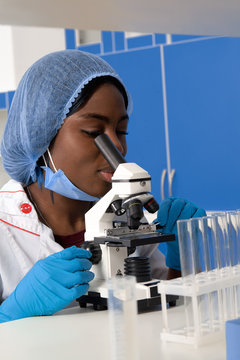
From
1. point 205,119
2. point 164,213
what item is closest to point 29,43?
point 205,119

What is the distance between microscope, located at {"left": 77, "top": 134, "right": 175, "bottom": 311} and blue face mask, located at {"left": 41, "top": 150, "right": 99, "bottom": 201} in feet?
0.96

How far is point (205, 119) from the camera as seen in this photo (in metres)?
4.11

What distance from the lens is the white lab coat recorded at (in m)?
1.77

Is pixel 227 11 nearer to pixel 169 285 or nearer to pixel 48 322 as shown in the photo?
pixel 169 285

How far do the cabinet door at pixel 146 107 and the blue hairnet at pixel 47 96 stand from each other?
239 cm

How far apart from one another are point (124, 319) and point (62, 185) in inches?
42.7

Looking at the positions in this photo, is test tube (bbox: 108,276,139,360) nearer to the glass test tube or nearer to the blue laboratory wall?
the glass test tube

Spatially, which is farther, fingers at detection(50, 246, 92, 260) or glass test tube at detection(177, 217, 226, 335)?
fingers at detection(50, 246, 92, 260)

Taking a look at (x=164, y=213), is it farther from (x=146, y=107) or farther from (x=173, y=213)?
(x=146, y=107)

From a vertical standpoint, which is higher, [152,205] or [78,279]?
[152,205]

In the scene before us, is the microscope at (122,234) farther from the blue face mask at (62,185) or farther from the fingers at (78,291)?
the blue face mask at (62,185)

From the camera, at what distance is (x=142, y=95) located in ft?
14.4

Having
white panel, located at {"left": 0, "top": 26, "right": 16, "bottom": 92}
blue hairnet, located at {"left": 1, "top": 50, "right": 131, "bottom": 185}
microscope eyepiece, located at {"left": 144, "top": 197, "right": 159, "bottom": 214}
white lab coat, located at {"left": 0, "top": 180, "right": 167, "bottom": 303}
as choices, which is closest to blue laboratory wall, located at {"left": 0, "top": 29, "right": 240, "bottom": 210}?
white panel, located at {"left": 0, "top": 26, "right": 16, "bottom": 92}

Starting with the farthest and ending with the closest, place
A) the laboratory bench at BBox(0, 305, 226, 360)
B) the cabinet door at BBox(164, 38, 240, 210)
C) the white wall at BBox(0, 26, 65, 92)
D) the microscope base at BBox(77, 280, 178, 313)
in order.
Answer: the white wall at BBox(0, 26, 65, 92)
the cabinet door at BBox(164, 38, 240, 210)
the microscope base at BBox(77, 280, 178, 313)
the laboratory bench at BBox(0, 305, 226, 360)
